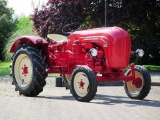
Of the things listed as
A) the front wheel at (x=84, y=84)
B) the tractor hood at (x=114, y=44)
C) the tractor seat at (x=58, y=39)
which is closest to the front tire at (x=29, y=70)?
the tractor seat at (x=58, y=39)

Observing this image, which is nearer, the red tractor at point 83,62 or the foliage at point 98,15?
the red tractor at point 83,62

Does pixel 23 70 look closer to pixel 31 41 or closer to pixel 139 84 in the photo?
pixel 31 41

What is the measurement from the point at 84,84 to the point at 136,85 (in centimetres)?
152

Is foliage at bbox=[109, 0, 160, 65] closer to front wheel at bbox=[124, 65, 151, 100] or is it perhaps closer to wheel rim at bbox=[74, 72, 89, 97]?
front wheel at bbox=[124, 65, 151, 100]

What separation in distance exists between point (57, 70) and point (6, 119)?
14.1 feet

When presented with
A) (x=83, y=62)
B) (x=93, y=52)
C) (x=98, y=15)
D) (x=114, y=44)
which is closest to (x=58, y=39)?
(x=83, y=62)

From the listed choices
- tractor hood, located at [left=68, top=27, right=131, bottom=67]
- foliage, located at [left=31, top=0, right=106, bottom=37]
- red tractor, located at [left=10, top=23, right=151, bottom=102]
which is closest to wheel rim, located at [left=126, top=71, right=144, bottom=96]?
red tractor, located at [left=10, top=23, right=151, bottom=102]

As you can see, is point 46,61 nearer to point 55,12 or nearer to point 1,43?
point 55,12

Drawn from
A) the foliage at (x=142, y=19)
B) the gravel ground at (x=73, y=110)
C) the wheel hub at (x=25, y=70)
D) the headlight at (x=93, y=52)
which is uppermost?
the foliage at (x=142, y=19)

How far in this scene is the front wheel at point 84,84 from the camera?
9461 mm

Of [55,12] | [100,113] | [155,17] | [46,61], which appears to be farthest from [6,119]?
[155,17]

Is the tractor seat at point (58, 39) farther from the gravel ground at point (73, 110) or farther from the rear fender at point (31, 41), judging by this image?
the gravel ground at point (73, 110)

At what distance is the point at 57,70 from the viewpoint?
11.3 m

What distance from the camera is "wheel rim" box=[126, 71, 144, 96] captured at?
34.4 feet
